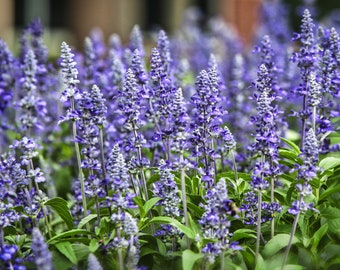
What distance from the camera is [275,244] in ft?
16.1

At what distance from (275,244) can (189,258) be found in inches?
31.3

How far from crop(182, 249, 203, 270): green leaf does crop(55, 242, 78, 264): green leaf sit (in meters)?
0.83

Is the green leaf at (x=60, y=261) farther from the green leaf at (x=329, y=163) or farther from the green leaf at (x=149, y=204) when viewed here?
the green leaf at (x=329, y=163)

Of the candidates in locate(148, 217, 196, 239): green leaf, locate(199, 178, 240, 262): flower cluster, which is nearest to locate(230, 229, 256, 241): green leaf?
locate(199, 178, 240, 262): flower cluster

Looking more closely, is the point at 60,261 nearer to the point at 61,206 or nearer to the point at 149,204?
the point at 61,206

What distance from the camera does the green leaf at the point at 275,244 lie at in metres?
4.91

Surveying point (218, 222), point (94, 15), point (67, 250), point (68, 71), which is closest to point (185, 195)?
point (218, 222)

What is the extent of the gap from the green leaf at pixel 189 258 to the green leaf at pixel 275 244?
2.05ft

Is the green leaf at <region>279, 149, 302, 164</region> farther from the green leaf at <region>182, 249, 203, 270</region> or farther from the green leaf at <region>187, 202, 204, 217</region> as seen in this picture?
the green leaf at <region>182, 249, 203, 270</region>

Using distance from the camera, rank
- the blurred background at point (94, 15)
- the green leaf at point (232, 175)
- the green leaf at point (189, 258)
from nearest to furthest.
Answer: the green leaf at point (189, 258) → the green leaf at point (232, 175) → the blurred background at point (94, 15)

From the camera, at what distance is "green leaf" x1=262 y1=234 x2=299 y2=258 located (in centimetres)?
491

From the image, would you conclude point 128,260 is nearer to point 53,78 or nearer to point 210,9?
point 53,78

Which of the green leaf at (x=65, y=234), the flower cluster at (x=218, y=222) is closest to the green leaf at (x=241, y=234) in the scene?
the flower cluster at (x=218, y=222)

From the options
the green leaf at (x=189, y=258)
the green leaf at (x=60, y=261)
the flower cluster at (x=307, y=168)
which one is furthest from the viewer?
the green leaf at (x=60, y=261)
